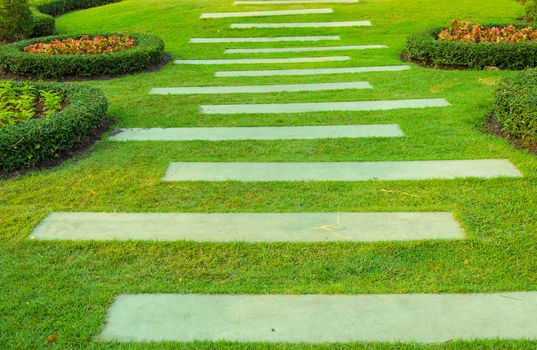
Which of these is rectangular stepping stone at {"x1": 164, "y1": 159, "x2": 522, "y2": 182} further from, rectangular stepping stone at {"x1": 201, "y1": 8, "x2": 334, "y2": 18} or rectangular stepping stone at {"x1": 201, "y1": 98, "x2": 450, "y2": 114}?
rectangular stepping stone at {"x1": 201, "y1": 8, "x2": 334, "y2": 18}

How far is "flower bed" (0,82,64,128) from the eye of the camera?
6.90 m

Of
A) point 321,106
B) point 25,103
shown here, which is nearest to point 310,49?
point 321,106

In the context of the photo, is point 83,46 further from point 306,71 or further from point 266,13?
point 266,13

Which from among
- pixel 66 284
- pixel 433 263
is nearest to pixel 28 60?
pixel 66 284

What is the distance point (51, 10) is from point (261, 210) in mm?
14804

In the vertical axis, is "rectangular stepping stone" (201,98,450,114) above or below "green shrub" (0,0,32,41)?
below

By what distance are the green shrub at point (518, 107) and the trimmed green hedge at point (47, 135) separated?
17.0 ft

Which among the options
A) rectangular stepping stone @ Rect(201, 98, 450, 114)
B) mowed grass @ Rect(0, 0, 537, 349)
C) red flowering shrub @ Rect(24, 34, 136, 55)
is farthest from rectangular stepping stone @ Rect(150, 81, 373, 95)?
red flowering shrub @ Rect(24, 34, 136, 55)

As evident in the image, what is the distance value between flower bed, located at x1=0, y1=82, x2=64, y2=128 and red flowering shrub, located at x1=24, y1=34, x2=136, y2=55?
295 cm

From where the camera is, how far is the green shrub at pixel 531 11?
12898 mm

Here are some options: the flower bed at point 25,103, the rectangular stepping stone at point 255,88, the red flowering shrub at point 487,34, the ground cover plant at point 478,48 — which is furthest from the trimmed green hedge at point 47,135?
the red flowering shrub at point 487,34

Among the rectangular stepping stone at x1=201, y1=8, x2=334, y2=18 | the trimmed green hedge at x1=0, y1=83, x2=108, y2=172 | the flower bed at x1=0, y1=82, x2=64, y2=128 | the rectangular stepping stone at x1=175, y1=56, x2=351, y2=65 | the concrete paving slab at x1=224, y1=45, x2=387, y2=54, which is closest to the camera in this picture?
the trimmed green hedge at x1=0, y1=83, x2=108, y2=172

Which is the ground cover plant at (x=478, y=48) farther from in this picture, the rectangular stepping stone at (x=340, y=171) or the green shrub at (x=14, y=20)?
the green shrub at (x=14, y=20)

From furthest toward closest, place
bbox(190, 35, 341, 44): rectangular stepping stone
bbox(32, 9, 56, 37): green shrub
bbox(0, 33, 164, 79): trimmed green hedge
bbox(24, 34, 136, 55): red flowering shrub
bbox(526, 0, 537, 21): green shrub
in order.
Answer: bbox(32, 9, 56, 37): green shrub < bbox(190, 35, 341, 44): rectangular stepping stone < bbox(526, 0, 537, 21): green shrub < bbox(24, 34, 136, 55): red flowering shrub < bbox(0, 33, 164, 79): trimmed green hedge
